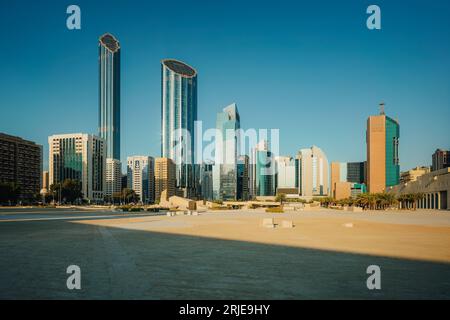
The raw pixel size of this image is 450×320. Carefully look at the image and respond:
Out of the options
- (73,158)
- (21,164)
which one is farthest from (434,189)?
(73,158)

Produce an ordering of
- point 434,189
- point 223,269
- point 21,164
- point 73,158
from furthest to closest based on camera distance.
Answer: point 73,158 → point 21,164 → point 434,189 → point 223,269

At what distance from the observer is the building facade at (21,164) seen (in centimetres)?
14062

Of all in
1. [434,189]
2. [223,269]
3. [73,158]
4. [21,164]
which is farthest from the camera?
[73,158]

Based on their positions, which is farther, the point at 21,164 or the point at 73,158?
the point at 73,158

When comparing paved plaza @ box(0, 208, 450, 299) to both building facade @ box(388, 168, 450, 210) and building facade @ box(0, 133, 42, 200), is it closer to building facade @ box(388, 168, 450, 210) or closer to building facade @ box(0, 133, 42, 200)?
building facade @ box(388, 168, 450, 210)

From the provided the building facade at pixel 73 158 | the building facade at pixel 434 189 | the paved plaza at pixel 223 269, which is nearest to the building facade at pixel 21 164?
the building facade at pixel 73 158

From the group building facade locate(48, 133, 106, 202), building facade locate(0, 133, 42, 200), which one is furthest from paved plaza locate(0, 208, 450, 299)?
building facade locate(48, 133, 106, 202)

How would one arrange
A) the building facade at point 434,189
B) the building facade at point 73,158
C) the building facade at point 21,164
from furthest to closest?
the building facade at point 73,158 < the building facade at point 21,164 < the building facade at point 434,189

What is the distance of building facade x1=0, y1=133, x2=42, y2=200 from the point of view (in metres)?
141

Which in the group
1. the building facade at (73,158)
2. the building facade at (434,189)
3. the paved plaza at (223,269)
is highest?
the building facade at (73,158)

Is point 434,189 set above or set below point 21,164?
below

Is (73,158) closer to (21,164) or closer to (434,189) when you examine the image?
(21,164)

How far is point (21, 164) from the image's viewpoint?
14925 cm

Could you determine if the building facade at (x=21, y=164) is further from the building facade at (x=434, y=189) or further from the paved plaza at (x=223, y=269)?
the paved plaza at (x=223, y=269)
